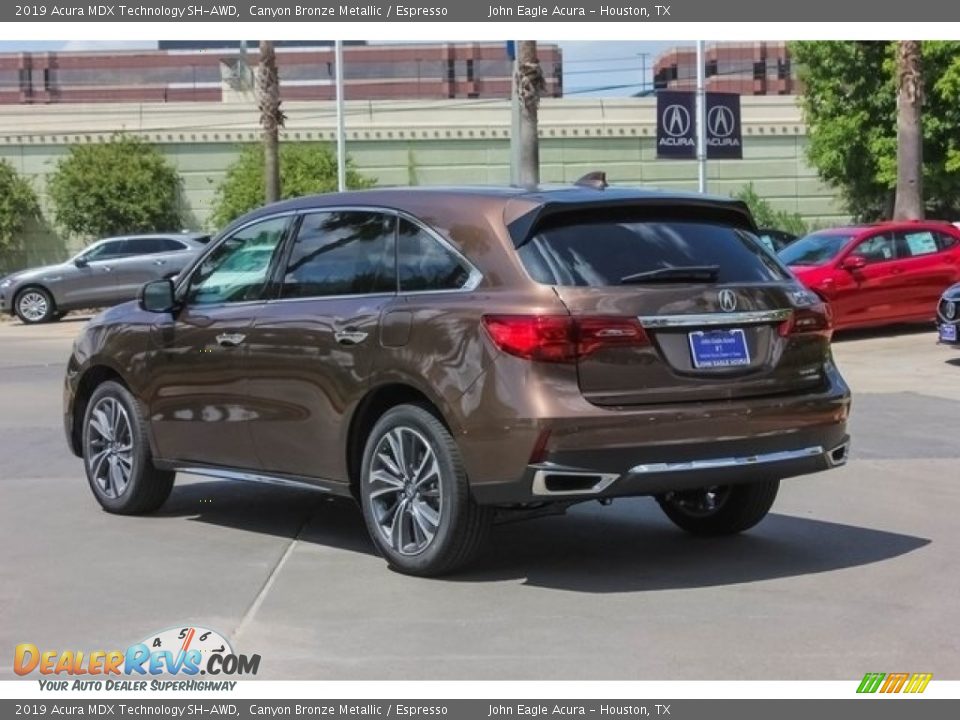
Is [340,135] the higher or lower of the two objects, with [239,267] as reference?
higher

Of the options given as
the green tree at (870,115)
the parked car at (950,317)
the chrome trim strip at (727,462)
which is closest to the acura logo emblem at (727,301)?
the chrome trim strip at (727,462)

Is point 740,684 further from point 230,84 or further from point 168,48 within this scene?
point 168,48

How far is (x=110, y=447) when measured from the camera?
8977 mm

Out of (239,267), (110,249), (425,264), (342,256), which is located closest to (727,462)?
(425,264)

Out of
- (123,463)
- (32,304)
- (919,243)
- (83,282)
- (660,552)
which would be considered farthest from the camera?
(32,304)

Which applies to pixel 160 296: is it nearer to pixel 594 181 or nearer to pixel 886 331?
pixel 594 181

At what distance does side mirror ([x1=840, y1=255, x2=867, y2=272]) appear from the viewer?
2094 cm

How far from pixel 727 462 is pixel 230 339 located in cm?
283

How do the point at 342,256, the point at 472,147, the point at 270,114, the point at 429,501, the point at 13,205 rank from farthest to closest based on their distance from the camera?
the point at 472,147 < the point at 13,205 < the point at 270,114 < the point at 342,256 < the point at 429,501

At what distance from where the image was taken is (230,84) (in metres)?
42.4

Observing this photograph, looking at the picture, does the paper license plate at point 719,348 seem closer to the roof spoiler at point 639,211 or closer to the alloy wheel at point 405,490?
the roof spoiler at point 639,211

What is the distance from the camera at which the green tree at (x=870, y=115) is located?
33.8 metres

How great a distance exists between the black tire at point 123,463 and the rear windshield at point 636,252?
3061mm
